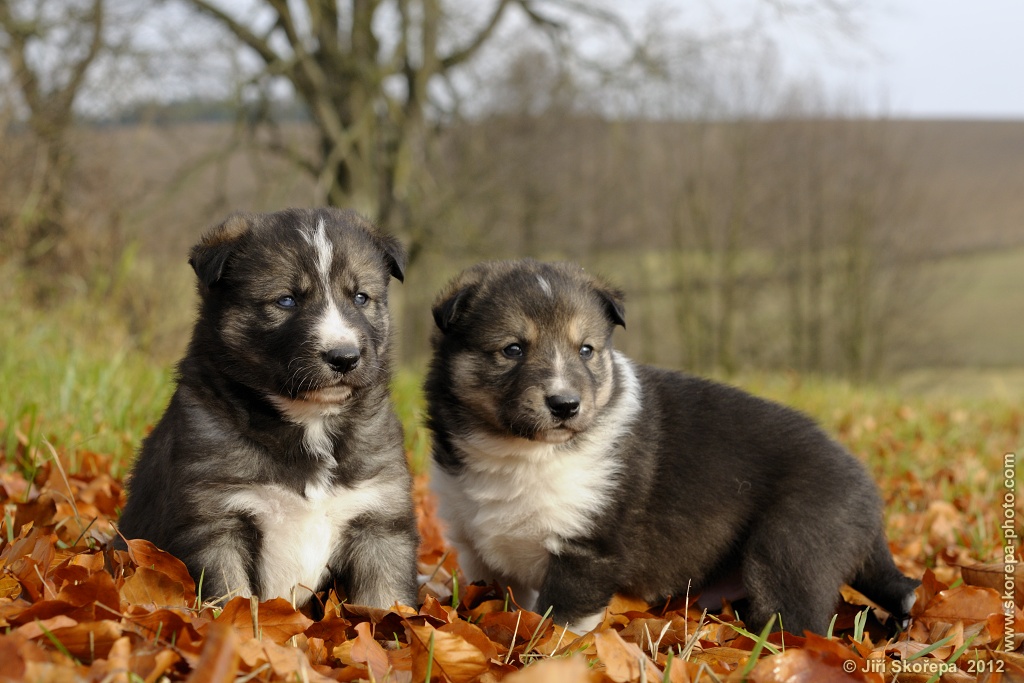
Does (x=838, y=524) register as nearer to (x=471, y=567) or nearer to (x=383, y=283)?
(x=471, y=567)

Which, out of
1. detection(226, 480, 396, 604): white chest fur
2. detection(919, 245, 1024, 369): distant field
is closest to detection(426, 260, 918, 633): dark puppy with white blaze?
detection(226, 480, 396, 604): white chest fur

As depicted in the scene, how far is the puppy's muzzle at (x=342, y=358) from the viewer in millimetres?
3023

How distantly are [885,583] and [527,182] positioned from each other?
15.9 m

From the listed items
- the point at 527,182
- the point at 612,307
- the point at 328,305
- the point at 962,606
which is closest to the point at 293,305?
the point at 328,305

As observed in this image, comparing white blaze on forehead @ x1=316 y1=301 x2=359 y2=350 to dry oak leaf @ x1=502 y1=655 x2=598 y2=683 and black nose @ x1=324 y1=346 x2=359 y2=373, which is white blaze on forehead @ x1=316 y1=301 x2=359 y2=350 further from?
dry oak leaf @ x1=502 y1=655 x2=598 y2=683

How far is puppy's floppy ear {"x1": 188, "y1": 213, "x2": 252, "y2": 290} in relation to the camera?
10.4ft

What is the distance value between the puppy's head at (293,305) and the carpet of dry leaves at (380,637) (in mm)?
705

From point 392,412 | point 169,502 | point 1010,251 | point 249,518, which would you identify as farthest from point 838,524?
point 1010,251

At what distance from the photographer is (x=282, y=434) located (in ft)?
10.5

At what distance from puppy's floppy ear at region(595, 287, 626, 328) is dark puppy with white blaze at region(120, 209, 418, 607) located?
1.12 metres

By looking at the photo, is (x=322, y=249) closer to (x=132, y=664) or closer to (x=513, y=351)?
(x=513, y=351)

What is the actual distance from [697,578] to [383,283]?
6.14 ft

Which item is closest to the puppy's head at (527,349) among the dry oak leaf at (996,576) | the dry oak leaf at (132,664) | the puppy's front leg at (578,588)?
the puppy's front leg at (578,588)

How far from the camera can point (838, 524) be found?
378 cm
